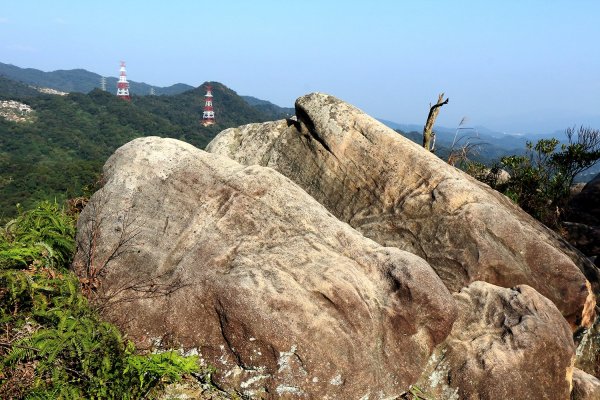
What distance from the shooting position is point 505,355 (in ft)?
23.7

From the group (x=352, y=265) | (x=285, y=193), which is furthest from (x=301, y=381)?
(x=285, y=193)

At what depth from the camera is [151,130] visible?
455 feet

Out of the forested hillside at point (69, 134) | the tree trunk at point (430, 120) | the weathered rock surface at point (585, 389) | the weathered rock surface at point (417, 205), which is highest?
the tree trunk at point (430, 120)

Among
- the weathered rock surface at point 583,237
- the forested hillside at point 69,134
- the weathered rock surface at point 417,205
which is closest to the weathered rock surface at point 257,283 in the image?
the weathered rock surface at point 417,205

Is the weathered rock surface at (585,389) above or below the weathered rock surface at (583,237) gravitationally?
below

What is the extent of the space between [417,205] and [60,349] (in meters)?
7.24

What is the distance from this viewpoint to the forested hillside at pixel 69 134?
60.9m

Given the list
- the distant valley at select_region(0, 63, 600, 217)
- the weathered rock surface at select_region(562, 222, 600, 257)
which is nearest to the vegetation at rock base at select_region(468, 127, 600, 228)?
the weathered rock surface at select_region(562, 222, 600, 257)

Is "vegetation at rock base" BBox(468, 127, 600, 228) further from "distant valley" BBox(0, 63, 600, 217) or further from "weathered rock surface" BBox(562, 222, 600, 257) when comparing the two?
"distant valley" BBox(0, 63, 600, 217)

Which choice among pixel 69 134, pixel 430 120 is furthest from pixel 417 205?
pixel 69 134

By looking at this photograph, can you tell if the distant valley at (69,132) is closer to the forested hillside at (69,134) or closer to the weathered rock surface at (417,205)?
the forested hillside at (69,134)

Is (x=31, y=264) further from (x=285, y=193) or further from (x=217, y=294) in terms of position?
(x=285, y=193)

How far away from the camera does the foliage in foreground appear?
5562mm

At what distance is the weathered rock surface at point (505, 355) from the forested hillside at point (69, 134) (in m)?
55.6
